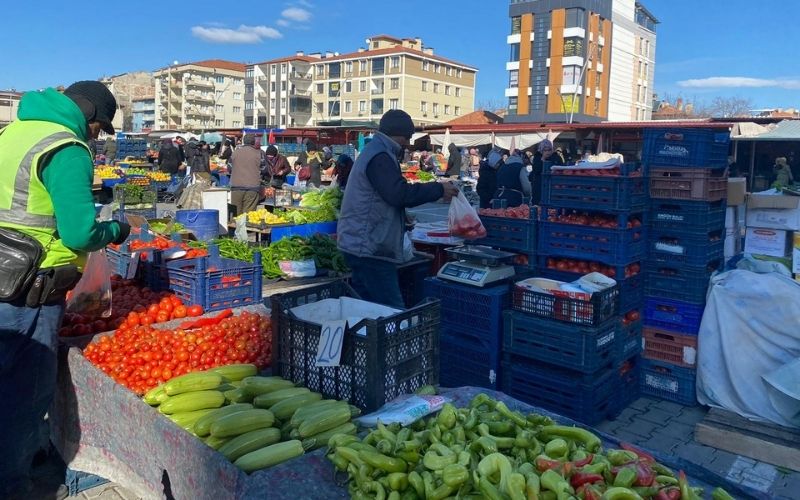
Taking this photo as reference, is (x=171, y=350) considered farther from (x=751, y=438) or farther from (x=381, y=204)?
(x=751, y=438)

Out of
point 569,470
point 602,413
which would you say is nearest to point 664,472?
point 569,470

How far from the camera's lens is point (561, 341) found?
4.62 metres

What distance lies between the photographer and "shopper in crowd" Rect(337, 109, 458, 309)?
442cm

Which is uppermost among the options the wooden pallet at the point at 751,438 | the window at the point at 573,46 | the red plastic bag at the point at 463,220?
the window at the point at 573,46

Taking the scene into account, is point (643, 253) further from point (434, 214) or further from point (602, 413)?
point (434, 214)

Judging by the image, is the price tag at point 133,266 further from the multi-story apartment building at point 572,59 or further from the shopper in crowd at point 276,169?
the multi-story apartment building at point 572,59

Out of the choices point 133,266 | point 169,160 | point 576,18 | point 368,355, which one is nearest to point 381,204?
point 368,355

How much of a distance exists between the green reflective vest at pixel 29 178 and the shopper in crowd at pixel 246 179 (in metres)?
7.90

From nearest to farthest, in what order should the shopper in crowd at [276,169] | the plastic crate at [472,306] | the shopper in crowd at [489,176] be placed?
the plastic crate at [472,306] < the shopper in crowd at [489,176] < the shopper in crowd at [276,169]

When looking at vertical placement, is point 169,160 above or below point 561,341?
above

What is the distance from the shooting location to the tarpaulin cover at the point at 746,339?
4.69m

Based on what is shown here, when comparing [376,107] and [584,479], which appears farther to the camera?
[376,107]

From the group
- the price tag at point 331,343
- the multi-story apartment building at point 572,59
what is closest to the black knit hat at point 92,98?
the price tag at point 331,343

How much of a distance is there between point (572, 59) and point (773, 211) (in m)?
63.2
